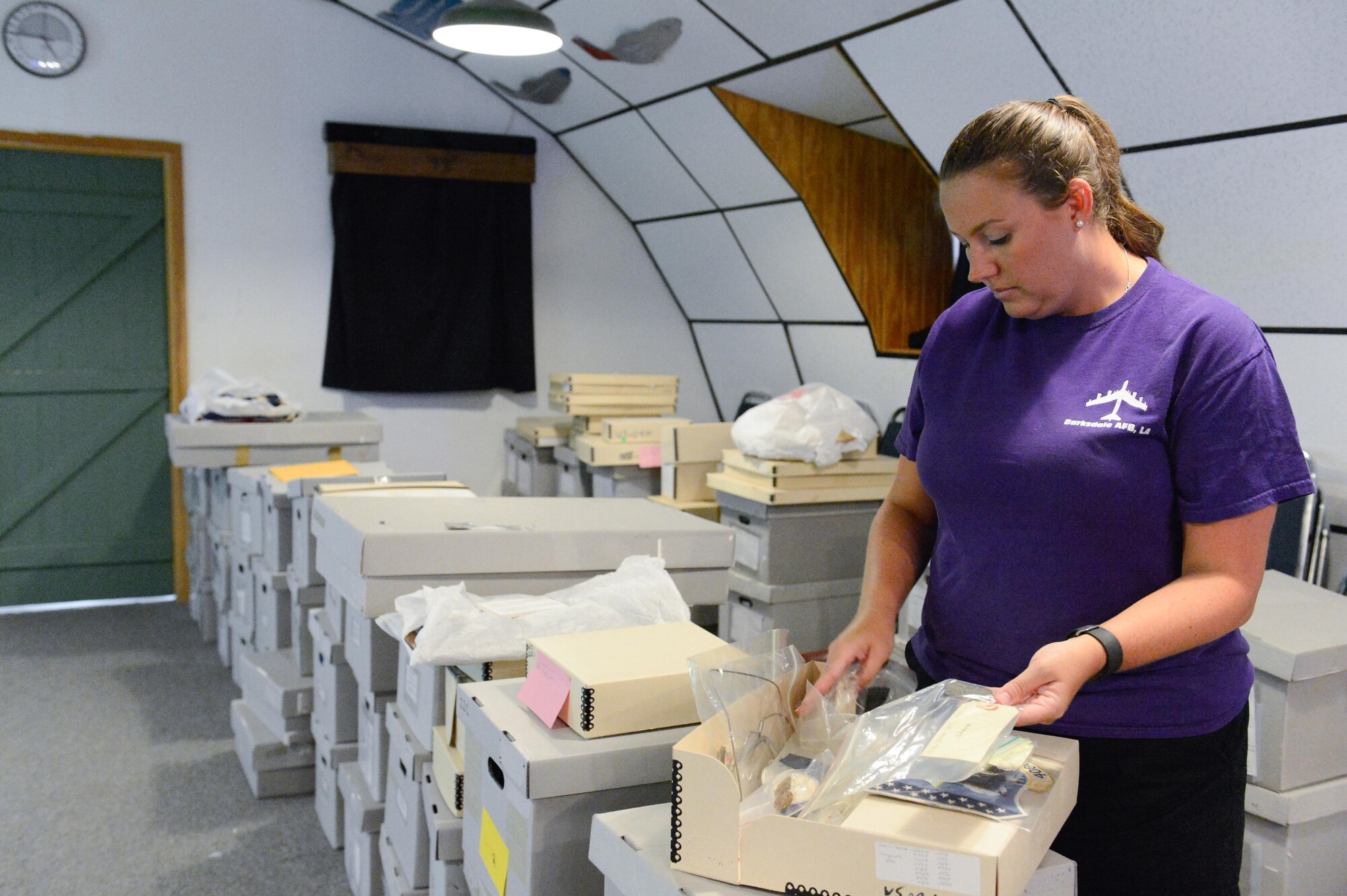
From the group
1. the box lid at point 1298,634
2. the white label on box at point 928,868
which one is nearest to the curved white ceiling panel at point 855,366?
the box lid at point 1298,634

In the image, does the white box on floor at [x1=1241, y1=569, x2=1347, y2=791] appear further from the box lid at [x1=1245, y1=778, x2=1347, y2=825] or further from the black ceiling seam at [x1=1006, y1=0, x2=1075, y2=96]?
the black ceiling seam at [x1=1006, y1=0, x2=1075, y2=96]

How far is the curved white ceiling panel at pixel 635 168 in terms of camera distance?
471 centimetres

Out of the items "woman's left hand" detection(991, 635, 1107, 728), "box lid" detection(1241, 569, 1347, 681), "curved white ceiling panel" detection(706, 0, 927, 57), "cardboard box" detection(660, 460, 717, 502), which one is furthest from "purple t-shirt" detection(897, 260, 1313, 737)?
"cardboard box" detection(660, 460, 717, 502)

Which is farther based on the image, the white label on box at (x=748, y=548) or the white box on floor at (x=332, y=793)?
the white label on box at (x=748, y=548)

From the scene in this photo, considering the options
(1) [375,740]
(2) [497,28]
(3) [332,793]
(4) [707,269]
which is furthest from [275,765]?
(4) [707,269]

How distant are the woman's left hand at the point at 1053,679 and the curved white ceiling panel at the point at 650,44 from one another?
9.49 ft

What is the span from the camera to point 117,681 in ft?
12.6

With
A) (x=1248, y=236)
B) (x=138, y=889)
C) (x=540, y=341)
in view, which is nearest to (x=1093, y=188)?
(x=1248, y=236)

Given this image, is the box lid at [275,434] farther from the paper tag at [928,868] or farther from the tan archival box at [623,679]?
the paper tag at [928,868]

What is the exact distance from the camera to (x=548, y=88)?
15.8 ft

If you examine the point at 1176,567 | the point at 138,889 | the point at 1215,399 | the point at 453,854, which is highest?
the point at 1215,399

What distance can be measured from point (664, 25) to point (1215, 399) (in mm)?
3003

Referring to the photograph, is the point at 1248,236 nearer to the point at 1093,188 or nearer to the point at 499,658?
the point at 1093,188

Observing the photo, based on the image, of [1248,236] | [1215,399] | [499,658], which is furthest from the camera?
[1248,236]
